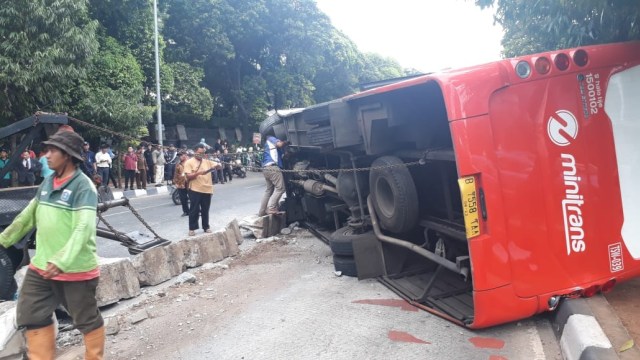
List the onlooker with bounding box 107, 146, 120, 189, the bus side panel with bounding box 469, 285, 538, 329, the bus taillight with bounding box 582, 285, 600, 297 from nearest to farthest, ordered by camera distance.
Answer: the bus side panel with bounding box 469, 285, 538, 329 → the bus taillight with bounding box 582, 285, 600, 297 → the onlooker with bounding box 107, 146, 120, 189

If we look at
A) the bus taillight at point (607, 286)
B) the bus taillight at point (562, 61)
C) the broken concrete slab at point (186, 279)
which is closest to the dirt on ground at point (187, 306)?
the broken concrete slab at point (186, 279)

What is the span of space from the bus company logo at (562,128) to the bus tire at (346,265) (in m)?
2.41

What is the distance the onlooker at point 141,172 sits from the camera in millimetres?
17188

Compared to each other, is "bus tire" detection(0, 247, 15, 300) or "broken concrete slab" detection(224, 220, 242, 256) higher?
"bus tire" detection(0, 247, 15, 300)

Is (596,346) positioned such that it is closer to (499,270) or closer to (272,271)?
(499,270)

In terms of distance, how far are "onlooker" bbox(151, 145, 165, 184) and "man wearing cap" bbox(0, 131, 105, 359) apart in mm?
16687

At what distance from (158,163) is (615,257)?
1788cm

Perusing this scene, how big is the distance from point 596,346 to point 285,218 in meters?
5.60

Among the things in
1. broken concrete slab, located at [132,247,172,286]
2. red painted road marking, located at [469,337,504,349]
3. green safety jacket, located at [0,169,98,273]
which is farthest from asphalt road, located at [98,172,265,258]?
red painted road marking, located at [469,337,504,349]

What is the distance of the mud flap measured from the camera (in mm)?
5062

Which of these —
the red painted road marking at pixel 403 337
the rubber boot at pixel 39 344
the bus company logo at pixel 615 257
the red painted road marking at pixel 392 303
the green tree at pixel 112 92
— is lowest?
the red painted road marking at pixel 403 337

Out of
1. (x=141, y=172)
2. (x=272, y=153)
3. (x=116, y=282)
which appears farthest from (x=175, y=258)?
(x=141, y=172)

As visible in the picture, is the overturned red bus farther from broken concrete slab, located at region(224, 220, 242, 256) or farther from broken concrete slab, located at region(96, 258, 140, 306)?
broken concrete slab, located at region(224, 220, 242, 256)

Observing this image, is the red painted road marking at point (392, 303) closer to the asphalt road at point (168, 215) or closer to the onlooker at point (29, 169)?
the asphalt road at point (168, 215)
